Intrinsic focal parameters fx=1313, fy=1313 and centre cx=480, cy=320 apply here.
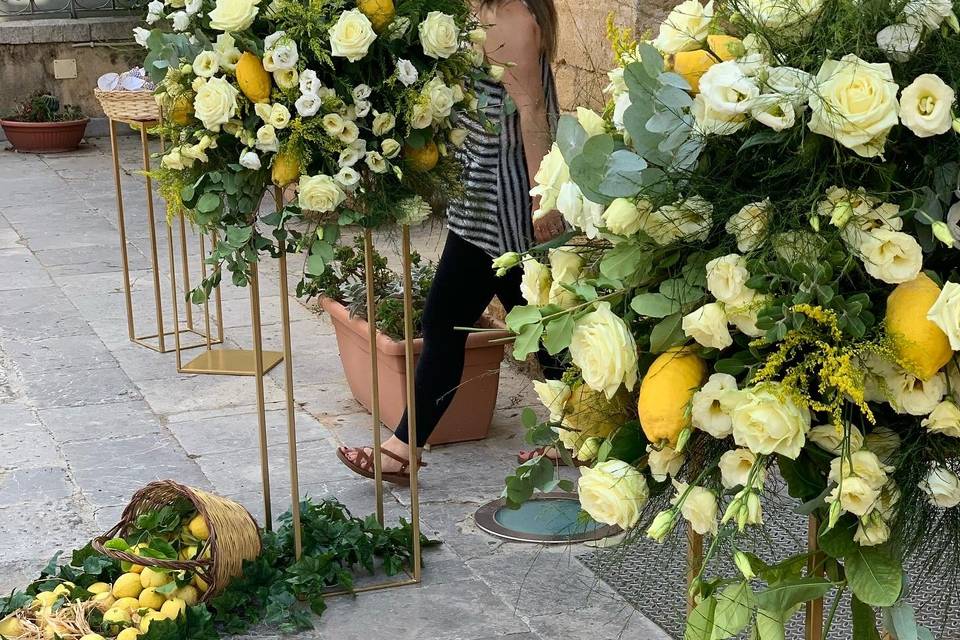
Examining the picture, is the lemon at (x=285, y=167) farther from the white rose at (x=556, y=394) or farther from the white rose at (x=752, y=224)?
the white rose at (x=752, y=224)

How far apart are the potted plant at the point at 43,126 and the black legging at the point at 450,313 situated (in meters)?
7.75

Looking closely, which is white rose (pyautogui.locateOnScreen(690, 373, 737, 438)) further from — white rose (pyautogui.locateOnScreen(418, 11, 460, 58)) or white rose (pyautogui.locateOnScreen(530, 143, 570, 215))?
white rose (pyautogui.locateOnScreen(418, 11, 460, 58))

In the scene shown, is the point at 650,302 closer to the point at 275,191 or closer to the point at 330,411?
the point at 275,191

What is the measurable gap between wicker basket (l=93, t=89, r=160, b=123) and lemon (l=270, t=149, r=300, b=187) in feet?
7.80

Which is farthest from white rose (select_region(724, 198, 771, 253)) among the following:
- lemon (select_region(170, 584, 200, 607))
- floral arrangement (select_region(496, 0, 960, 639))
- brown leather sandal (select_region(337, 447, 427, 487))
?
brown leather sandal (select_region(337, 447, 427, 487))

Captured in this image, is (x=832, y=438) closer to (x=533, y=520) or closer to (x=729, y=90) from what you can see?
(x=729, y=90)

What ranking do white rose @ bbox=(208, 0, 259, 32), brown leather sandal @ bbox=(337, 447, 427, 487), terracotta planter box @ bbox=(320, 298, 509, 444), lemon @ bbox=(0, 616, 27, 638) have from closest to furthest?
white rose @ bbox=(208, 0, 259, 32) < lemon @ bbox=(0, 616, 27, 638) < brown leather sandal @ bbox=(337, 447, 427, 487) < terracotta planter box @ bbox=(320, 298, 509, 444)

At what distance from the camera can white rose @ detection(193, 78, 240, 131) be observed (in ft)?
8.80

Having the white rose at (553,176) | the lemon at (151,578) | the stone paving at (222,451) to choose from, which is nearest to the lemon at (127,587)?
the lemon at (151,578)

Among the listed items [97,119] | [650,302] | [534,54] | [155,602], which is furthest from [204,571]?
[97,119]

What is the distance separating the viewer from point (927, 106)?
1372mm

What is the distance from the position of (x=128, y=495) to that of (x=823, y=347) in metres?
3.11

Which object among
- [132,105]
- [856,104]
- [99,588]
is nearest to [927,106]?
[856,104]

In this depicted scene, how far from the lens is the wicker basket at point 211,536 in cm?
310
